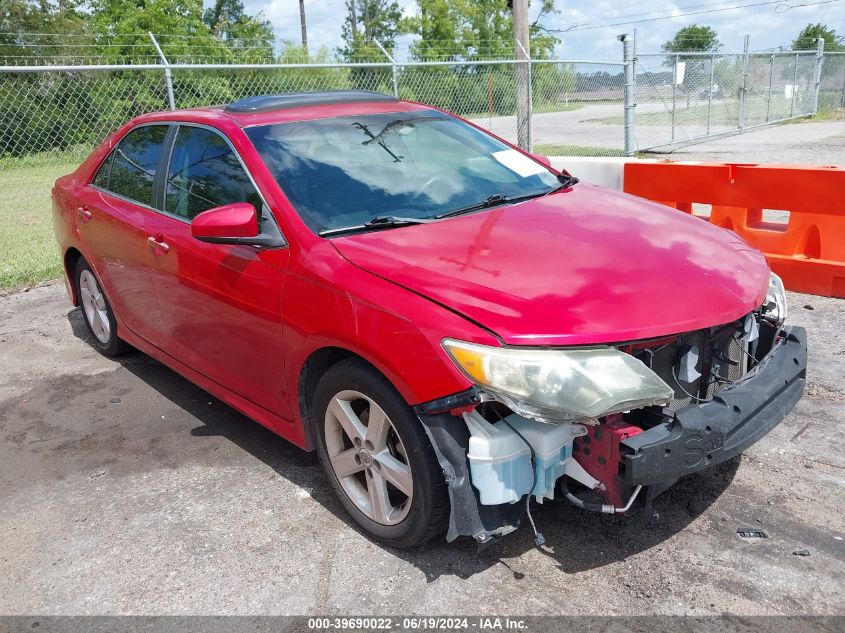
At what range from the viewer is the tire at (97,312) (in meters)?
5.21

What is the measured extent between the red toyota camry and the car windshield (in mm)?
12

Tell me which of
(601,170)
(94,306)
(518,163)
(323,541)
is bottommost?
(323,541)

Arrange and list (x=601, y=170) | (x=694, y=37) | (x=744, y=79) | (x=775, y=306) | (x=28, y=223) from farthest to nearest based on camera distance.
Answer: (x=694, y=37) < (x=744, y=79) < (x=28, y=223) < (x=601, y=170) < (x=775, y=306)

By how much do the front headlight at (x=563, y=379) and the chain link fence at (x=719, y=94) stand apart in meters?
14.6

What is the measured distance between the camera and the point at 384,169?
359 centimetres

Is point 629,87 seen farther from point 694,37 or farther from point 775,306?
point 694,37

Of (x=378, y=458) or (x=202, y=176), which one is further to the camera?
(x=202, y=176)

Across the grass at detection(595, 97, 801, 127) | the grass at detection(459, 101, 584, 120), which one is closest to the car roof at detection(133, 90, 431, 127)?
the grass at detection(459, 101, 584, 120)

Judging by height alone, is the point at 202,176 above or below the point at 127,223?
above

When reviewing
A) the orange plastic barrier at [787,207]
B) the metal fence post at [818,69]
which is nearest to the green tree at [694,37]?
the metal fence post at [818,69]

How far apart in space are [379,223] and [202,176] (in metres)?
1.18

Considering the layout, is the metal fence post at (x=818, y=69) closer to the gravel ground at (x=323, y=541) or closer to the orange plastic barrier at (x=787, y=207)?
the orange plastic barrier at (x=787, y=207)

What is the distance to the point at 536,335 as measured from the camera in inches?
96.9

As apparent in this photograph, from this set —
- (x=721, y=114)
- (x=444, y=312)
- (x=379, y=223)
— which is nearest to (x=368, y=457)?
(x=444, y=312)
